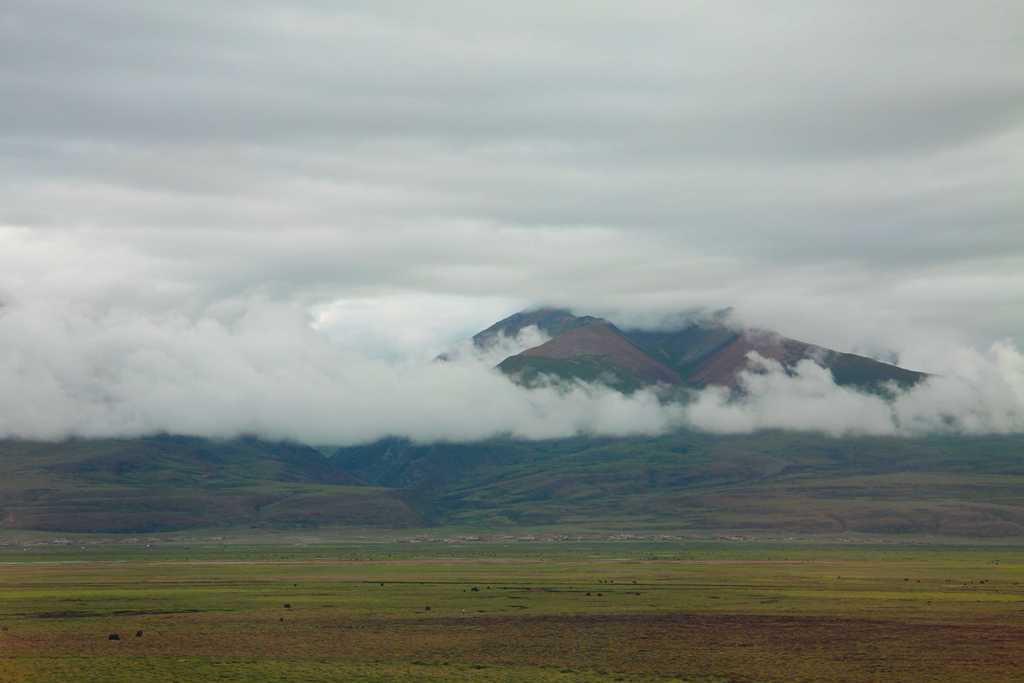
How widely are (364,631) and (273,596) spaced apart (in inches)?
1780

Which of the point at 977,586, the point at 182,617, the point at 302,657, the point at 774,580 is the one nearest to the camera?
the point at 302,657

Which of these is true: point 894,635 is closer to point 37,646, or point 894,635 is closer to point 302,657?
point 302,657

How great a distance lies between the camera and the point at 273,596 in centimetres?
16712

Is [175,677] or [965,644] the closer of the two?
[175,677]

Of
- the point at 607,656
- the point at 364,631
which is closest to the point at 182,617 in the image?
the point at 364,631

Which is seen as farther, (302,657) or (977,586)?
(977,586)

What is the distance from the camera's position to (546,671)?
3885 inches

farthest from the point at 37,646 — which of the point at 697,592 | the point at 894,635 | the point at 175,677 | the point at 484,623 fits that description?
the point at 697,592

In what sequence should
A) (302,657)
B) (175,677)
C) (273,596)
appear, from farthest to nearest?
(273,596), (302,657), (175,677)

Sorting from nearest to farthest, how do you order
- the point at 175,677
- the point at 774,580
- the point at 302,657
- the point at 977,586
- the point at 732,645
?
1. the point at 175,677
2. the point at 302,657
3. the point at 732,645
4. the point at 977,586
5. the point at 774,580

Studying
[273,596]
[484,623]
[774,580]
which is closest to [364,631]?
[484,623]

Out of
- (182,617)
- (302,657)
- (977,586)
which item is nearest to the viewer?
(302,657)

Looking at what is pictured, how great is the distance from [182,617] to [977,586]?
351 ft

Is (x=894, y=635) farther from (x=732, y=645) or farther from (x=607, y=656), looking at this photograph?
(x=607, y=656)
